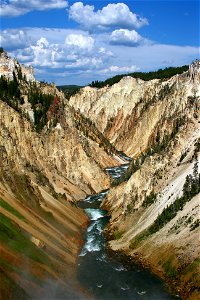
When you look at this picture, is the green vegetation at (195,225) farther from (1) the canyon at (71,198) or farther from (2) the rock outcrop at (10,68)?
(2) the rock outcrop at (10,68)

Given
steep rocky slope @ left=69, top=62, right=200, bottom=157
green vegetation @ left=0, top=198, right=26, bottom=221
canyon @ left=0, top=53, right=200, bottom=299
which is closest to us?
canyon @ left=0, top=53, right=200, bottom=299

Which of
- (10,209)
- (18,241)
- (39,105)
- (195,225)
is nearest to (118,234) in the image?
(195,225)

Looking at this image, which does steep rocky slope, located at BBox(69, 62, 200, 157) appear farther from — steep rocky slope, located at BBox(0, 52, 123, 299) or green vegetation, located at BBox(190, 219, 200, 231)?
green vegetation, located at BBox(190, 219, 200, 231)

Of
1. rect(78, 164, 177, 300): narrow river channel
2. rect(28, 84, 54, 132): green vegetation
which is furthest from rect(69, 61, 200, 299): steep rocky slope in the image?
rect(28, 84, 54, 132): green vegetation

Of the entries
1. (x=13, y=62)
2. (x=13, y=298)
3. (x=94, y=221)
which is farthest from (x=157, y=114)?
(x=13, y=298)

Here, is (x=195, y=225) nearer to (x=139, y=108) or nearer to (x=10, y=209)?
(x=10, y=209)

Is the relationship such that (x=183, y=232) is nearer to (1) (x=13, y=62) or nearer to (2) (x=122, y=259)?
(2) (x=122, y=259)
